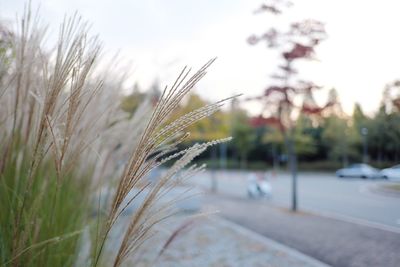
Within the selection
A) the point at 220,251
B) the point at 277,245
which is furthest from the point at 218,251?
the point at 277,245

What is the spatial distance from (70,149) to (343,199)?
20.5ft

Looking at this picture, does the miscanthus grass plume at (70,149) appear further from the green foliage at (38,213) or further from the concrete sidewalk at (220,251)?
the concrete sidewalk at (220,251)

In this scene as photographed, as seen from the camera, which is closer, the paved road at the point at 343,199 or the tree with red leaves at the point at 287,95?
the paved road at the point at 343,199

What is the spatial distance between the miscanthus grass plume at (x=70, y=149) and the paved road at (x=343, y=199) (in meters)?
1.47

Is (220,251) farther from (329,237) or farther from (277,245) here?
(329,237)

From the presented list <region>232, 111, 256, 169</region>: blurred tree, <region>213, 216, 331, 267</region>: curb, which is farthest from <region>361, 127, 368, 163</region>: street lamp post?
<region>232, 111, 256, 169</region>: blurred tree

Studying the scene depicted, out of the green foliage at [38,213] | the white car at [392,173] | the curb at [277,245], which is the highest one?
the white car at [392,173]

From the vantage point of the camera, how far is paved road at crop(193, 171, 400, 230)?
103 inches

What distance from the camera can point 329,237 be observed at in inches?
152

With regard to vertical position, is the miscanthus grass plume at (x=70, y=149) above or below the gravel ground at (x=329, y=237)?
above

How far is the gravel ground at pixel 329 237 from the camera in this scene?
6.65ft

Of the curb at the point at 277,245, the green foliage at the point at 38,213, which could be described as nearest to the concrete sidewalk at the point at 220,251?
the curb at the point at 277,245

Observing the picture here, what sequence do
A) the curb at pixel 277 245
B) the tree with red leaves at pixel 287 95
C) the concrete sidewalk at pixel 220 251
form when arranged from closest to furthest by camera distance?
the concrete sidewalk at pixel 220 251 → the curb at pixel 277 245 → the tree with red leaves at pixel 287 95

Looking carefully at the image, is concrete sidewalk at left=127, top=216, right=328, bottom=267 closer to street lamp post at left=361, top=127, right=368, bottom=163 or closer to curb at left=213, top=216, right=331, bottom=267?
curb at left=213, top=216, right=331, bottom=267
